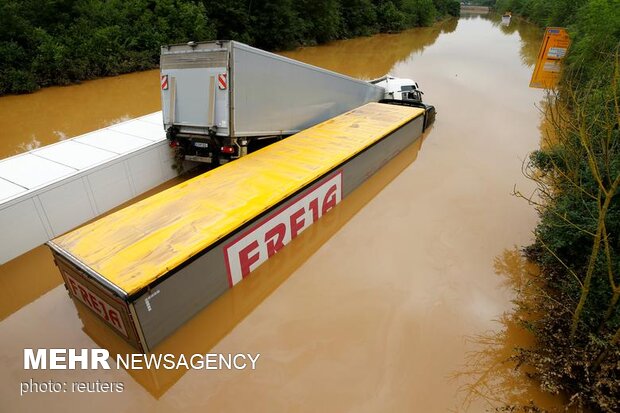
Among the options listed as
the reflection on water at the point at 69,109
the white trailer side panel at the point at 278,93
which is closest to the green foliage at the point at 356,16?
the reflection on water at the point at 69,109

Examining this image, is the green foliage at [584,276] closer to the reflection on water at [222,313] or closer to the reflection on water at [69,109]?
the reflection on water at [222,313]

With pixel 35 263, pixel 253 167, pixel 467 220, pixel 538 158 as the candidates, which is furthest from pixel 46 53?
pixel 538 158

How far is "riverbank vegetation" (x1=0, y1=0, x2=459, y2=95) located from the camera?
1438 cm

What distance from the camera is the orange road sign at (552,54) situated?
13719 mm

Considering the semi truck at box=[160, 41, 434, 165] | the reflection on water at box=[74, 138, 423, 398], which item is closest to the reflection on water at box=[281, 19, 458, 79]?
the semi truck at box=[160, 41, 434, 165]

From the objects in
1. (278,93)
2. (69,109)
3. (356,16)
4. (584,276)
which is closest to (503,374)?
(584,276)

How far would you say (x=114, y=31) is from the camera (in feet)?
57.8

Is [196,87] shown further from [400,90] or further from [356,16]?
[356,16]

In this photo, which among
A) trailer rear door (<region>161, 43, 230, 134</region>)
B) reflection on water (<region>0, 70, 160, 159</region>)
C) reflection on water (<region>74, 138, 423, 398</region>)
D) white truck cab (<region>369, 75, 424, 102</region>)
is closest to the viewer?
reflection on water (<region>74, 138, 423, 398</region>)

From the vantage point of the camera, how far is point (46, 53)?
14820 mm

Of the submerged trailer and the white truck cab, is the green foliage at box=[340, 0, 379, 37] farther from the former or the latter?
the submerged trailer

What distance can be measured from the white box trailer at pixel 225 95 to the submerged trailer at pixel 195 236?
67cm

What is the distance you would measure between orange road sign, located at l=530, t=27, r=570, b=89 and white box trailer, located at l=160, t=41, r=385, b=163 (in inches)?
443

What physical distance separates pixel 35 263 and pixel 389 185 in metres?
7.85
